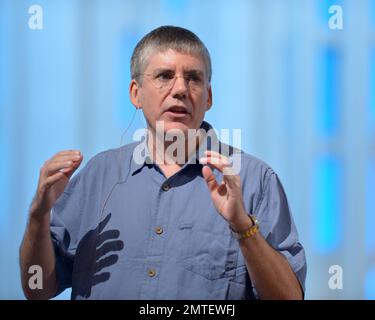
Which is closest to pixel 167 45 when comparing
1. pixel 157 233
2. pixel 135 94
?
pixel 135 94

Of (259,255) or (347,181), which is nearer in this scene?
(259,255)

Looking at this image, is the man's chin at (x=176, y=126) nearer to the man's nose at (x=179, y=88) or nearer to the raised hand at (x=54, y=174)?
the man's nose at (x=179, y=88)

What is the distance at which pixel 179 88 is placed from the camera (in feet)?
4.63

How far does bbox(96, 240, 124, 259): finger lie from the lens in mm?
1423

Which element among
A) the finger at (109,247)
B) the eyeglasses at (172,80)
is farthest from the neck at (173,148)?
the finger at (109,247)

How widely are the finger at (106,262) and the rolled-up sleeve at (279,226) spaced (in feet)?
1.15

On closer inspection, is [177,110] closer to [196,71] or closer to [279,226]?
[196,71]

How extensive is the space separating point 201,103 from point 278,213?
0.32m

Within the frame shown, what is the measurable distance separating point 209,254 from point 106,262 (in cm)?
25

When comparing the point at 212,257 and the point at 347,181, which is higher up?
the point at 347,181

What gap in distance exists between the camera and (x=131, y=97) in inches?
60.7

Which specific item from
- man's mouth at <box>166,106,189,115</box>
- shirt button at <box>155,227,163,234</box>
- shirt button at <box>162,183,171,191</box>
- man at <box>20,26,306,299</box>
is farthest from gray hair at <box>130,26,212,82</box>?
shirt button at <box>155,227,163,234</box>
